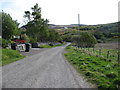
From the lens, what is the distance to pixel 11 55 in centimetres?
2578

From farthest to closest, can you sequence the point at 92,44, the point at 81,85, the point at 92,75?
the point at 92,44, the point at 92,75, the point at 81,85

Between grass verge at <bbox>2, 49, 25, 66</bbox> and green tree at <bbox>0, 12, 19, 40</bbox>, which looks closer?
grass verge at <bbox>2, 49, 25, 66</bbox>

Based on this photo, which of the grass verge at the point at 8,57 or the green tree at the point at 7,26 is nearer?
the grass verge at the point at 8,57

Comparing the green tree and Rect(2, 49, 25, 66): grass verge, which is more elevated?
the green tree

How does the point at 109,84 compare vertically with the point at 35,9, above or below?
below

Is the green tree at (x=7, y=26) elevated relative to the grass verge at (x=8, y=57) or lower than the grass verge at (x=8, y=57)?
elevated

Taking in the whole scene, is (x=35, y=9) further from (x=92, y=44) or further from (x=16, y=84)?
(x=16, y=84)

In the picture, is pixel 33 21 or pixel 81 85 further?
pixel 33 21

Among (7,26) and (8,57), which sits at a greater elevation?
(7,26)

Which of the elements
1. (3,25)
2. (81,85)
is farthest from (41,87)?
(3,25)

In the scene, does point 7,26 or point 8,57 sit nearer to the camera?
point 8,57

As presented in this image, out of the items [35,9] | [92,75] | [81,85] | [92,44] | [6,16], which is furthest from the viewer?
[35,9]

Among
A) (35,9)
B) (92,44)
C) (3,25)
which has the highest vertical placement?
(35,9)

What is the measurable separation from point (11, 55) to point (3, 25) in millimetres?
21424
